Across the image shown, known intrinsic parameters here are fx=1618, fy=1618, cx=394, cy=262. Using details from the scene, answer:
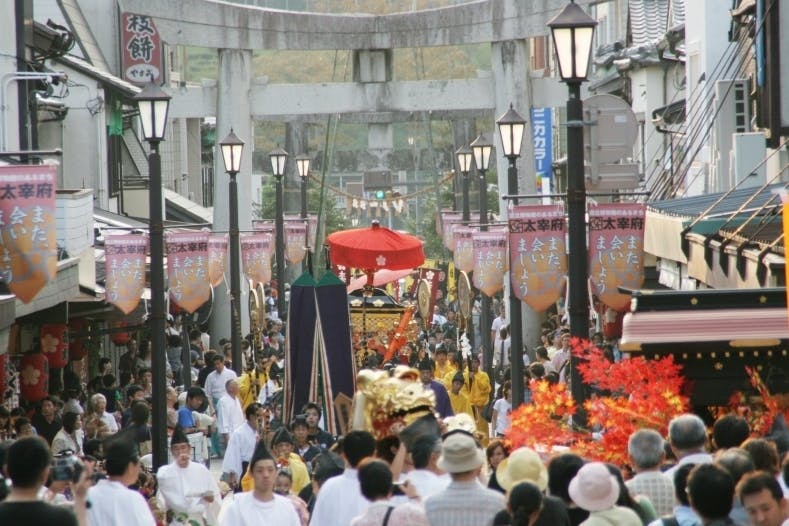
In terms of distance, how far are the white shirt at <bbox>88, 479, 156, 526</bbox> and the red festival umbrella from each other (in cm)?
1775

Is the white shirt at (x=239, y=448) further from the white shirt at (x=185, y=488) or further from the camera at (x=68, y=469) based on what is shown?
the camera at (x=68, y=469)

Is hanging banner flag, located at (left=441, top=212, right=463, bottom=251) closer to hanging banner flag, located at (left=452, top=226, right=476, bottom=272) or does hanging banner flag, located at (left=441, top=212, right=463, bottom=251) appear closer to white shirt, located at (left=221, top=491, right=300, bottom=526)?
hanging banner flag, located at (left=452, top=226, right=476, bottom=272)

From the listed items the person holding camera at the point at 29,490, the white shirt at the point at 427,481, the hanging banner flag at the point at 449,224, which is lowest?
the white shirt at the point at 427,481

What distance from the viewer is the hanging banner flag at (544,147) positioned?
151ft

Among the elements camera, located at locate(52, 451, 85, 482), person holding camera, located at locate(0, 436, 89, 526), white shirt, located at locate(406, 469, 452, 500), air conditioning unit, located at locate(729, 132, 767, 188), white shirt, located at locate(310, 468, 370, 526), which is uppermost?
air conditioning unit, located at locate(729, 132, 767, 188)

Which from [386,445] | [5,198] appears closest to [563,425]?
[386,445]

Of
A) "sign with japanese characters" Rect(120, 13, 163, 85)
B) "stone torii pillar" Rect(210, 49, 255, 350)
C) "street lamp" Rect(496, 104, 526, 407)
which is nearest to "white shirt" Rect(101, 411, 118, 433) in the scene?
"street lamp" Rect(496, 104, 526, 407)

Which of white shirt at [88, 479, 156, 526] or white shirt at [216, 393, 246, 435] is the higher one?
white shirt at [88, 479, 156, 526]

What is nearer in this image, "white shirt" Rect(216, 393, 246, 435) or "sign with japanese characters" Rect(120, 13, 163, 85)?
"white shirt" Rect(216, 393, 246, 435)

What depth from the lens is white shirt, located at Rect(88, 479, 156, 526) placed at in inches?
376

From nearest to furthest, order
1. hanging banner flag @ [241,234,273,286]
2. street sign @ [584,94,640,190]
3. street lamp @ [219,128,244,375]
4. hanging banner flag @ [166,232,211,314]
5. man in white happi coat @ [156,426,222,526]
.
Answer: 1. man in white happi coat @ [156,426,222,526]
2. street sign @ [584,94,640,190]
3. hanging banner flag @ [166,232,211,314]
4. street lamp @ [219,128,244,375]
5. hanging banner flag @ [241,234,273,286]

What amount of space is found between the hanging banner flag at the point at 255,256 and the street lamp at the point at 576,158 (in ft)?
62.1

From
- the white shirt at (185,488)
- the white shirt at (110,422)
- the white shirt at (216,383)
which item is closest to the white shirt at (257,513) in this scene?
the white shirt at (185,488)

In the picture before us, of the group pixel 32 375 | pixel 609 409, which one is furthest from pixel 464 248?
pixel 609 409
